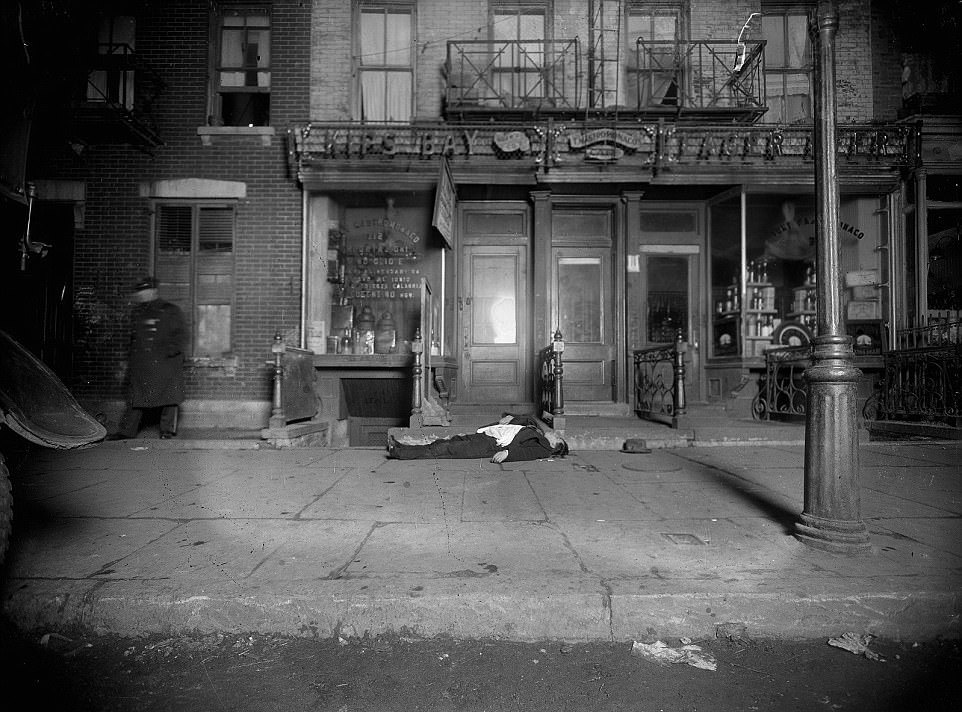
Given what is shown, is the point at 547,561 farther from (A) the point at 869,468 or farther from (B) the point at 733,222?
(B) the point at 733,222

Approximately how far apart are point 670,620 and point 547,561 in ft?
2.08

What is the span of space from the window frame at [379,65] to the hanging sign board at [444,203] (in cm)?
174

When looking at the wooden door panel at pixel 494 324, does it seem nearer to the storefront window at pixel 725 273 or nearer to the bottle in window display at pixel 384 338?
the bottle in window display at pixel 384 338

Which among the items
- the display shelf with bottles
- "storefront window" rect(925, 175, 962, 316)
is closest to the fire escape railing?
the display shelf with bottles

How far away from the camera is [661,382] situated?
772cm

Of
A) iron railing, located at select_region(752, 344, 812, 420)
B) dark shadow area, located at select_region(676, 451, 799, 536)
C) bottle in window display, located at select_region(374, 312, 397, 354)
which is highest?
bottle in window display, located at select_region(374, 312, 397, 354)

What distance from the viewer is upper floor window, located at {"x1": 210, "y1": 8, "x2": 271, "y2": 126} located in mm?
8828

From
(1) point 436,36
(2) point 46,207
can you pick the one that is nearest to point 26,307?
(2) point 46,207

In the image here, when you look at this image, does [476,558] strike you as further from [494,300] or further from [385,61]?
[385,61]

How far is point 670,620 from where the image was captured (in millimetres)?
2225

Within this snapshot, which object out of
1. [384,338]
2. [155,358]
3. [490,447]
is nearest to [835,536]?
[490,447]

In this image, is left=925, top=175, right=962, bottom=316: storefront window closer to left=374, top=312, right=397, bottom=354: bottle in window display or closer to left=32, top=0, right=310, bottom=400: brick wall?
left=374, top=312, right=397, bottom=354: bottle in window display

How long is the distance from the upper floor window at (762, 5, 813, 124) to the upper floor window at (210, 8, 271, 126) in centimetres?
888

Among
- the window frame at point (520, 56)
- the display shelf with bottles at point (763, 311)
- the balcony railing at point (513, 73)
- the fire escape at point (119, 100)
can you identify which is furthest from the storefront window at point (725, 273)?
the fire escape at point (119, 100)
